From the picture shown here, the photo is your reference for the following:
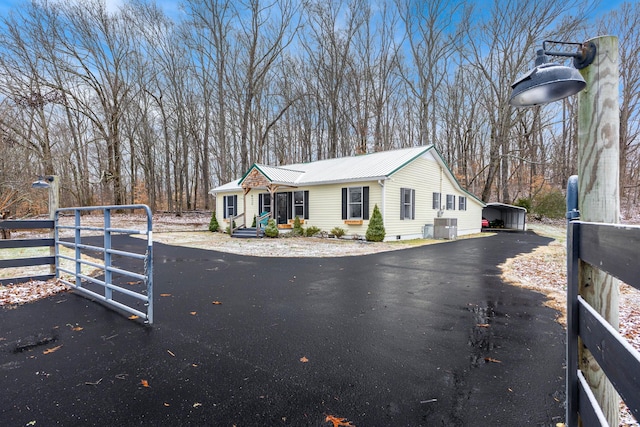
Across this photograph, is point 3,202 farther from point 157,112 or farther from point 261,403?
point 157,112

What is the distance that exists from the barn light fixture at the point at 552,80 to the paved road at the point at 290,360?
84.5 inches

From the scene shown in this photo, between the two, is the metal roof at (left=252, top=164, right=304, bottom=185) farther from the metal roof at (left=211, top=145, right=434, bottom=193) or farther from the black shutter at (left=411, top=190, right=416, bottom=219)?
the black shutter at (left=411, top=190, right=416, bottom=219)

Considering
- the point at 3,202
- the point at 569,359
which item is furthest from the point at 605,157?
the point at 3,202

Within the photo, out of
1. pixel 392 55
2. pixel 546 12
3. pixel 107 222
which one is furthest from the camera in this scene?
pixel 392 55

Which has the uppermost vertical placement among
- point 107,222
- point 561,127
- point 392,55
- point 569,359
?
point 392,55

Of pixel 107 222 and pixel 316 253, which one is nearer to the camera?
pixel 107 222

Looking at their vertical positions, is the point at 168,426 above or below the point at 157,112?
below

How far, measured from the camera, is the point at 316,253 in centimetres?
1022

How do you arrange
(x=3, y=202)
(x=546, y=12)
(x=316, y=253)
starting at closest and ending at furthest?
(x=3, y=202), (x=316, y=253), (x=546, y=12)

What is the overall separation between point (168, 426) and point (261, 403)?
23.9 inches

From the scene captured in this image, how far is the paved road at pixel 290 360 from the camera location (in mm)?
2215

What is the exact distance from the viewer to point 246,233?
1639 cm

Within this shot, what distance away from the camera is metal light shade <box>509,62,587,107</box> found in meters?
1.82

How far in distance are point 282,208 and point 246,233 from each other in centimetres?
228
